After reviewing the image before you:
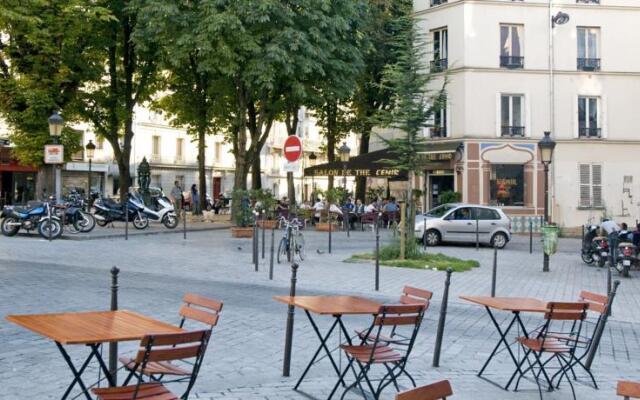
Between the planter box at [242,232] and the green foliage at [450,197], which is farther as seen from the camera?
the green foliage at [450,197]

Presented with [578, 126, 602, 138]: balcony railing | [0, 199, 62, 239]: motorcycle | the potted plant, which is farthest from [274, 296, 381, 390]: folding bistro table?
[578, 126, 602, 138]: balcony railing

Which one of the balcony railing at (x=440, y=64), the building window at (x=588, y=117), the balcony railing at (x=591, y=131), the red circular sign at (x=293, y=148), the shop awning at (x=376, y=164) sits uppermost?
the balcony railing at (x=440, y=64)

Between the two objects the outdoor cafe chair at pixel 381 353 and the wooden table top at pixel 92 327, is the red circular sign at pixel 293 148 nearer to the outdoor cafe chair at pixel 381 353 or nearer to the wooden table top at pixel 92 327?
the outdoor cafe chair at pixel 381 353

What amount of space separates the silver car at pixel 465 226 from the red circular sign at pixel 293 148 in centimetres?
1054

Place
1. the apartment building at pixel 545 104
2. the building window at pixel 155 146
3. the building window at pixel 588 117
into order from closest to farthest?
1. the apartment building at pixel 545 104
2. the building window at pixel 588 117
3. the building window at pixel 155 146

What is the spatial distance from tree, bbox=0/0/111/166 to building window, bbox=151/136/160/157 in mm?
32659

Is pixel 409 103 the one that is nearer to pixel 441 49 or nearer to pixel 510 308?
pixel 510 308

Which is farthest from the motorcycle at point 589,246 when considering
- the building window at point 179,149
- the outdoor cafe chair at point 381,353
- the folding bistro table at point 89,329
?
the building window at point 179,149

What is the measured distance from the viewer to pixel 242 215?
25656mm

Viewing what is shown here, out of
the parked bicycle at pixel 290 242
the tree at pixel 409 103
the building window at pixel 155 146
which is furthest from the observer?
the building window at pixel 155 146

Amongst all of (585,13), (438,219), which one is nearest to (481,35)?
(585,13)

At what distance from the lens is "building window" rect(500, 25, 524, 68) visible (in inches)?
1318

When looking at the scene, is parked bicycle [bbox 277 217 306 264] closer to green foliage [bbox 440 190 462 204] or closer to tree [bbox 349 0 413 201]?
green foliage [bbox 440 190 462 204]

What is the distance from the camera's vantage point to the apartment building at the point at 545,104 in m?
33.0
